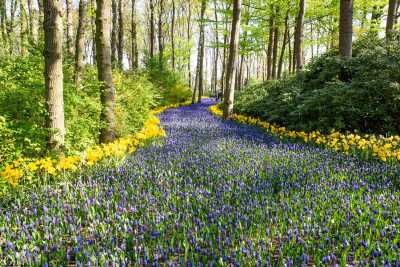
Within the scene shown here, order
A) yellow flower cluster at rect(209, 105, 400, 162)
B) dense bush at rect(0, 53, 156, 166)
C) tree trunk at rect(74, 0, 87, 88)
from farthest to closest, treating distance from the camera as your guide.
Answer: tree trunk at rect(74, 0, 87, 88) < yellow flower cluster at rect(209, 105, 400, 162) < dense bush at rect(0, 53, 156, 166)

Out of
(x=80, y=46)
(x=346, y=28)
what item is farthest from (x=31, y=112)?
(x=346, y=28)

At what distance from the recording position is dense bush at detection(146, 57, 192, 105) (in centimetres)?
2261

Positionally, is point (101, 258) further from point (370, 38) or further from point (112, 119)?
point (370, 38)

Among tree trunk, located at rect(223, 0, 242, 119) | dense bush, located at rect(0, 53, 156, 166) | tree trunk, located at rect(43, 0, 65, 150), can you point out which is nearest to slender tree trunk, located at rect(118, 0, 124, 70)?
tree trunk, located at rect(223, 0, 242, 119)

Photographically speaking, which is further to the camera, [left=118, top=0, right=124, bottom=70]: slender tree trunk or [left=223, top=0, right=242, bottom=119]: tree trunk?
[left=118, top=0, right=124, bottom=70]: slender tree trunk

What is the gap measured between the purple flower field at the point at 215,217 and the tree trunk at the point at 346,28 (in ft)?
17.1

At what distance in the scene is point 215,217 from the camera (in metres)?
3.32

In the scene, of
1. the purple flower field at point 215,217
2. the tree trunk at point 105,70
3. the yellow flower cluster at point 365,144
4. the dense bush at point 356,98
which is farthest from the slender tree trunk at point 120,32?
the purple flower field at point 215,217

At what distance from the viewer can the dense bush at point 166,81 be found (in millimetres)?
22609

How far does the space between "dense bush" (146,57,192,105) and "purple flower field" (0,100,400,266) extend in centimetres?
1702

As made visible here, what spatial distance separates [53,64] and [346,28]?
7.90 meters

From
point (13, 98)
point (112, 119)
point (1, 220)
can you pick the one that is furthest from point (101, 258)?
point (112, 119)

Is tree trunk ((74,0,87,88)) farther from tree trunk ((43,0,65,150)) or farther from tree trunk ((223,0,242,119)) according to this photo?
tree trunk ((223,0,242,119))

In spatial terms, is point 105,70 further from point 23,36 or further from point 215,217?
point 215,217
